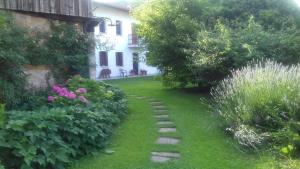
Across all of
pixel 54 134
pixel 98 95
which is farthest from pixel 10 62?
pixel 54 134

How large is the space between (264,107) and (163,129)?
6.41 feet

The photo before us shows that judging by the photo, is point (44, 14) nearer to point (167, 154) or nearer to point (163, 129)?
point (163, 129)

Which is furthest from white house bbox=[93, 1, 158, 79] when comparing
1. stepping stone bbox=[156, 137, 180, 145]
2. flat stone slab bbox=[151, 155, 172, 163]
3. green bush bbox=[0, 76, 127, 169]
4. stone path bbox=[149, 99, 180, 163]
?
flat stone slab bbox=[151, 155, 172, 163]

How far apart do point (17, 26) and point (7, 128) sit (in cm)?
346

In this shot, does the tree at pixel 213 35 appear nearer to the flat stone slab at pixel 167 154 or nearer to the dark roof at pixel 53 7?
the dark roof at pixel 53 7

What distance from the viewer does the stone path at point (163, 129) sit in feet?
17.7

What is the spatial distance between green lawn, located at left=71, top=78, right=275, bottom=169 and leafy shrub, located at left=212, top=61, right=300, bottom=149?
1.03ft

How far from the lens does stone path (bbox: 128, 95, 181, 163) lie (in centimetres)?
540

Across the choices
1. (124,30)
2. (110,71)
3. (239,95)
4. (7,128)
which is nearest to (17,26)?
(7,128)

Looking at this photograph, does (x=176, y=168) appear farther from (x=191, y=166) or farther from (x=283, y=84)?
(x=283, y=84)

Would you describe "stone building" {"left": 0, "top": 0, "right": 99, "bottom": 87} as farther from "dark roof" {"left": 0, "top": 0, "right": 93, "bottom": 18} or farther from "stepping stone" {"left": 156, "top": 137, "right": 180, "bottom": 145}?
"stepping stone" {"left": 156, "top": 137, "right": 180, "bottom": 145}

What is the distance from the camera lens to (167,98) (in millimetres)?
11375

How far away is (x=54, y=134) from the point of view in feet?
16.2

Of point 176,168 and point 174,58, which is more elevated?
point 174,58
